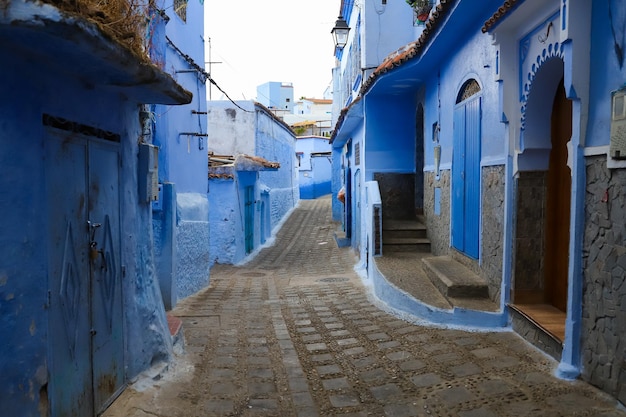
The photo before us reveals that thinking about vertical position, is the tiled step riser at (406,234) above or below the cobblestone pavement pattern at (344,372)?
above

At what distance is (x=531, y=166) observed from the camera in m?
5.36

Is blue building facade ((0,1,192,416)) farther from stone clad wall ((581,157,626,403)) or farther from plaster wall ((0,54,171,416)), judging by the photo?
stone clad wall ((581,157,626,403))

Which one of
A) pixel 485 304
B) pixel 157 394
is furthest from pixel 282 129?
pixel 157 394

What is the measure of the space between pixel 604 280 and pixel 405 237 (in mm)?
6306

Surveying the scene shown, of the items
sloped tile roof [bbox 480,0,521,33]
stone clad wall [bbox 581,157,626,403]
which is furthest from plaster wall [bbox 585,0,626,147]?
sloped tile roof [bbox 480,0,521,33]

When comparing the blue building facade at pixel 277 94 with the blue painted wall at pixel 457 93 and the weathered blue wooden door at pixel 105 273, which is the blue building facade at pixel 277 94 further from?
the weathered blue wooden door at pixel 105 273

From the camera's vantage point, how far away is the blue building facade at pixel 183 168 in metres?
7.81

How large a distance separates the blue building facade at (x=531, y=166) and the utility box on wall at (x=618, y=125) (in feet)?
0.04

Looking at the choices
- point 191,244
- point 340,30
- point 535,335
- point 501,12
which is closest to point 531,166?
point 501,12

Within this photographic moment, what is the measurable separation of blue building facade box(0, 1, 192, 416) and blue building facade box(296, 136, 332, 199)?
32062 mm

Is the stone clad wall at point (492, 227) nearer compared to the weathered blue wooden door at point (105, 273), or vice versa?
the weathered blue wooden door at point (105, 273)

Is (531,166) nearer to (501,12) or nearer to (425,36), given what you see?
(501,12)

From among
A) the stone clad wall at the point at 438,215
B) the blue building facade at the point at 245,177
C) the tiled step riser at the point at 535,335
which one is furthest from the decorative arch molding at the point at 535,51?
the blue building facade at the point at 245,177

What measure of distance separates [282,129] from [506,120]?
19472 mm
